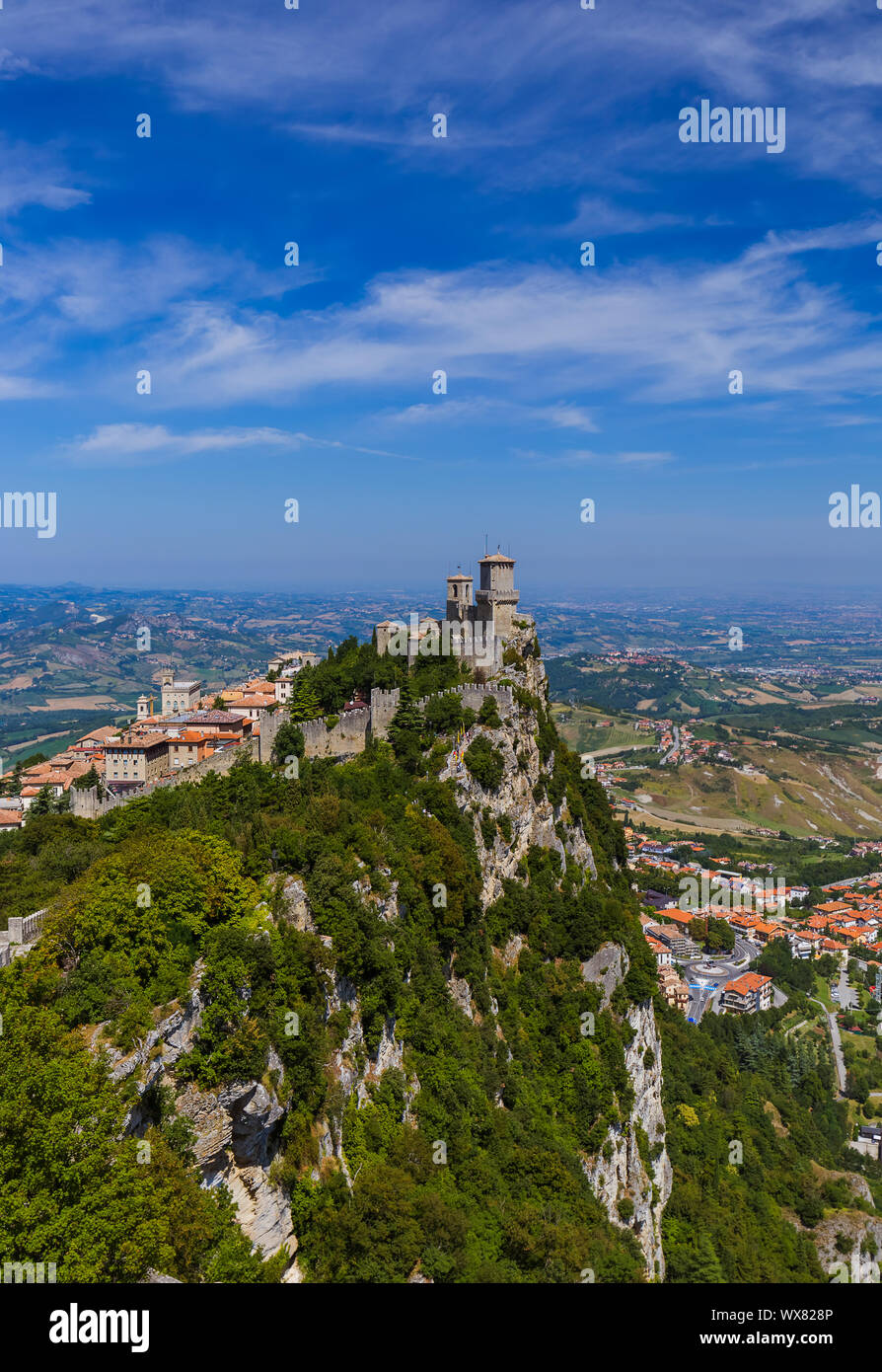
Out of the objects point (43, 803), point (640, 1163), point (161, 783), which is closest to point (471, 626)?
point (161, 783)

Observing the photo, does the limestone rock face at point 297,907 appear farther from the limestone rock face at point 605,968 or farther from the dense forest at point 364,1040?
the limestone rock face at point 605,968

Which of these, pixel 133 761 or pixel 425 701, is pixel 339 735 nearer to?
pixel 425 701

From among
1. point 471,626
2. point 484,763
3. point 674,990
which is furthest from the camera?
point 674,990

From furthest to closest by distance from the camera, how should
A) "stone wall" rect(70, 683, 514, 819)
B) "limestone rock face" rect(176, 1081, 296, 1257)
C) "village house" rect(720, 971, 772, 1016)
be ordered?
"village house" rect(720, 971, 772, 1016) → "stone wall" rect(70, 683, 514, 819) → "limestone rock face" rect(176, 1081, 296, 1257)

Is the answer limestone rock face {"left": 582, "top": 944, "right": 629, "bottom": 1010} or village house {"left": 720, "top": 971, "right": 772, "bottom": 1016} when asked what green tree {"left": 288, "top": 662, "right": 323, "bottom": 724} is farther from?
village house {"left": 720, "top": 971, "right": 772, "bottom": 1016}

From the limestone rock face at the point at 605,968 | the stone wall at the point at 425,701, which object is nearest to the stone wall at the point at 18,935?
the stone wall at the point at 425,701

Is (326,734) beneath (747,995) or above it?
above

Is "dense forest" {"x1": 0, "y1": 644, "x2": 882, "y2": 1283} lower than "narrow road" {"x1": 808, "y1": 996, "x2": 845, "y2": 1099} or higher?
higher

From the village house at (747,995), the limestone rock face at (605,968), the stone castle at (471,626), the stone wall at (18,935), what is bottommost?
the village house at (747,995)

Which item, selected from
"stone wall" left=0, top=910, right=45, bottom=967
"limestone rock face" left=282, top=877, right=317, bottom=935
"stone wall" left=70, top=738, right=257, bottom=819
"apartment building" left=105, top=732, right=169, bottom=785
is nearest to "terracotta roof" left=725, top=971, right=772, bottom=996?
"stone wall" left=70, top=738, right=257, bottom=819
